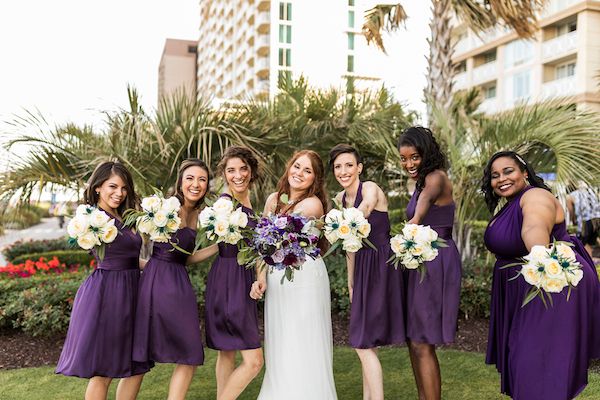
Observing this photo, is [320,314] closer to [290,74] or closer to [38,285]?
[38,285]

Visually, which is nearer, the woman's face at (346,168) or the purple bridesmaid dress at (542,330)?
the purple bridesmaid dress at (542,330)

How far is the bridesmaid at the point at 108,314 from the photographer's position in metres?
3.71

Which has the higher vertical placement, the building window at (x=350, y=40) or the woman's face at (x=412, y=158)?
the building window at (x=350, y=40)

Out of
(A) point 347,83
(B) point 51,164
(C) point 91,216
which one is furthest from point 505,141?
(B) point 51,164

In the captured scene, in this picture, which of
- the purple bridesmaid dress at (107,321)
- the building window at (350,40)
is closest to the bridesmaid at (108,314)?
the purple bridesmaid dress at (107,321)

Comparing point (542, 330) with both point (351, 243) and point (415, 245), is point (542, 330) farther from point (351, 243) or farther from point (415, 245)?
point (351, 243)

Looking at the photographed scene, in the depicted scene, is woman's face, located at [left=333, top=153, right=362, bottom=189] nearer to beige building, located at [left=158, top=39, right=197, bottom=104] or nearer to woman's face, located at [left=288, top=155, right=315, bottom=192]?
woman's face, located at [left=288, top=155, right=315, bottom=192]

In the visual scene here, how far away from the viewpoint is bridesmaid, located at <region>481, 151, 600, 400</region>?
10.8ft

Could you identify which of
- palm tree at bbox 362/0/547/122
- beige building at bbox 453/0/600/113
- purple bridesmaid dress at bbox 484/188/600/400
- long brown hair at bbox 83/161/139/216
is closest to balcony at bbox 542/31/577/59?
beige building at bbox 453/0/600/113

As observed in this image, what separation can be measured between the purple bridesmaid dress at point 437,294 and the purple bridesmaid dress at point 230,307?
1176mm

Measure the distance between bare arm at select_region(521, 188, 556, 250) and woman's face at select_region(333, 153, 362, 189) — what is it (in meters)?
1.29

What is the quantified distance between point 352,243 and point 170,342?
144 centimetres

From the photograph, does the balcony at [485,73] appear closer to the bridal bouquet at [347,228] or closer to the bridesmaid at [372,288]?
the bridesmaid at [372,288]

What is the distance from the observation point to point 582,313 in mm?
3355
